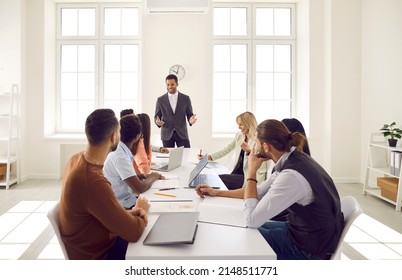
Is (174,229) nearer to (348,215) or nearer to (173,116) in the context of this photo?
(348,215)

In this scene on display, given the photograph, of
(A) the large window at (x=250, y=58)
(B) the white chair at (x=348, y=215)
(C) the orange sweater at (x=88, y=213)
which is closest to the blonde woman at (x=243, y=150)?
(B) the white chair at (x=348, y=215)

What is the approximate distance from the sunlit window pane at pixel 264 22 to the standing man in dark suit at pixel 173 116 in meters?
2.52

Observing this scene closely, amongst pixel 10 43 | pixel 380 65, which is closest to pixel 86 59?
pixel 10 43

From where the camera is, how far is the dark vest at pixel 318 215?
1735 millimetres

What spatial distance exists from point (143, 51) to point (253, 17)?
201cm

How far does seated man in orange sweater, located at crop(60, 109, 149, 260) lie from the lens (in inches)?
60.8

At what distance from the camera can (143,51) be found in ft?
20.4

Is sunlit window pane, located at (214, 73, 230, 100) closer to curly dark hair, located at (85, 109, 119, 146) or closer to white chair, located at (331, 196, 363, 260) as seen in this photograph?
white chair, located at (331, 196, 363, 260)

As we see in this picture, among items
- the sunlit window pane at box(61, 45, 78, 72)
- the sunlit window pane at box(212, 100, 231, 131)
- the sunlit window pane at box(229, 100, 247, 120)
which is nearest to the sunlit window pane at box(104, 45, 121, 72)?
the sunlit window pane at box(61, 45, 78, 72)

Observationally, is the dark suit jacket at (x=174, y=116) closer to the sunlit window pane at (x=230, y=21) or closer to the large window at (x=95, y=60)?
the large window at (x=95, y=60)

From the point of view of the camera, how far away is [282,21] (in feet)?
22.3

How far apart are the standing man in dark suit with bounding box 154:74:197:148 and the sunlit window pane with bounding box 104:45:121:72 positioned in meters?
2.14
